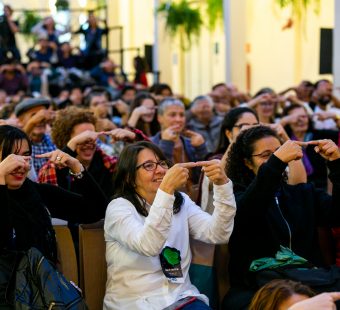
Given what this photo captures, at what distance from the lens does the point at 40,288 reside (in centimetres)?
372

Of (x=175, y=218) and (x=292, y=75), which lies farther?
(x=292, y=75)

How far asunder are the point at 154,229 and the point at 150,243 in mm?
72

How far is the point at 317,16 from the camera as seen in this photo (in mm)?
15727

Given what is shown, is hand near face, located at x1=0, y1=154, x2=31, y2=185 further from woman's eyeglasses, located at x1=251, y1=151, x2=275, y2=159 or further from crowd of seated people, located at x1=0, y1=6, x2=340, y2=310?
woman's eyeglasses, located at x1=251, y1=151, x2=275, y2=159

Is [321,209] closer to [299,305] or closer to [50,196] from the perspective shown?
[50,196]

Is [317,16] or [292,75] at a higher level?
[317,16]

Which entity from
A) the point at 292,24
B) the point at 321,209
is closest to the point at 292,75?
the point at 292,24

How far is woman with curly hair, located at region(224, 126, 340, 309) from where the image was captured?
436 cm

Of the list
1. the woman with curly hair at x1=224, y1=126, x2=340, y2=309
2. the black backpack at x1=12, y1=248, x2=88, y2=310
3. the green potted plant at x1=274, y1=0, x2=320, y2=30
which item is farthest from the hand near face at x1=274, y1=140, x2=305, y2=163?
the green potted plant at x1=274, y1=0, x2=320, y2=30

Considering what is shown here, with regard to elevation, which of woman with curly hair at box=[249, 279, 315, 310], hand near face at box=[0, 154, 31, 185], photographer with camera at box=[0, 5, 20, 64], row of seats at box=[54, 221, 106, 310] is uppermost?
photographer with camera at box=[0, 5, 20, 64]

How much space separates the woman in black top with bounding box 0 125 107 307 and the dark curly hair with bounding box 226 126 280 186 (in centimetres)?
78

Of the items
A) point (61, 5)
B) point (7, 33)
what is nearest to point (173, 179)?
point (7, 33)

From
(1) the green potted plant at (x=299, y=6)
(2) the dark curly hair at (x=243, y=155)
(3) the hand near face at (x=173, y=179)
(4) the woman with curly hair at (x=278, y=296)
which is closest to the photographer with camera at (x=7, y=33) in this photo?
(1) the green potted plant at (x=299, y=6)

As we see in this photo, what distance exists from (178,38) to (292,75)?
163 inches
